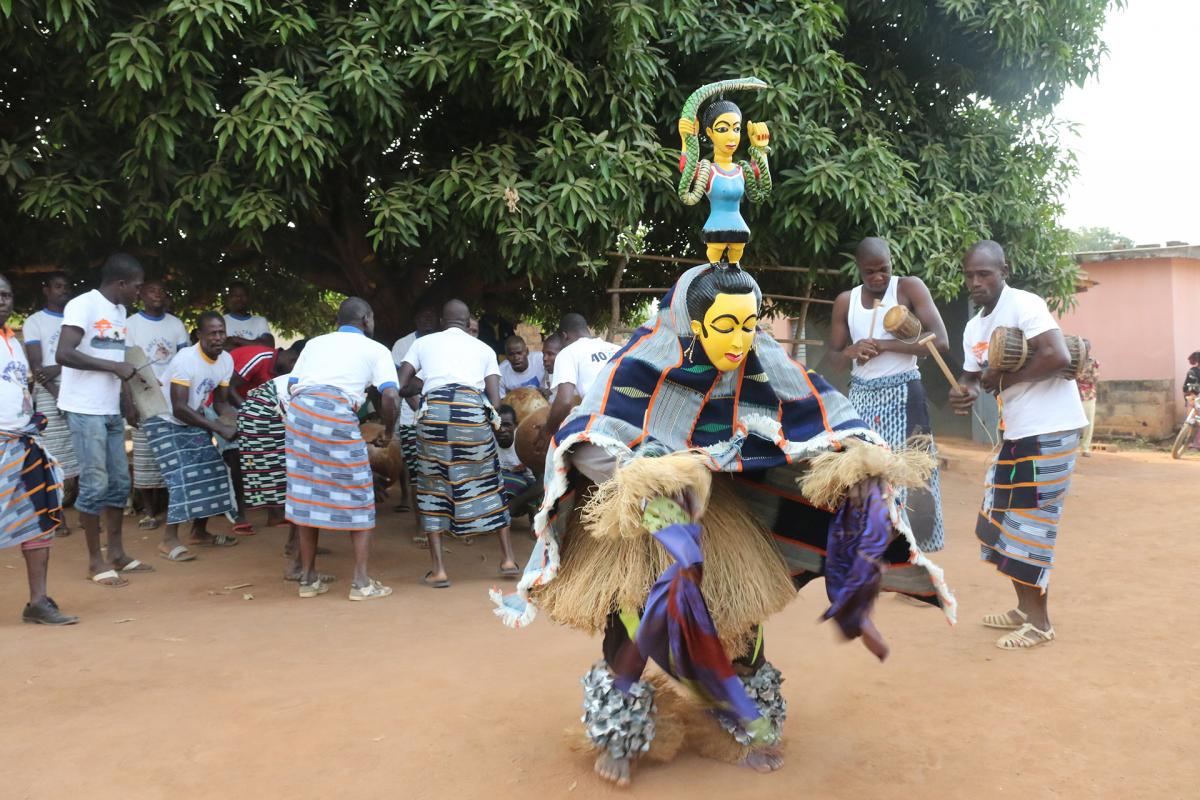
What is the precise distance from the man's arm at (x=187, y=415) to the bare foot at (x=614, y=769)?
4.54 m

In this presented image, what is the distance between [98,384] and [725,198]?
14.4 ft

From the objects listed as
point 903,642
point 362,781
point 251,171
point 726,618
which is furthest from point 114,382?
point 903,642

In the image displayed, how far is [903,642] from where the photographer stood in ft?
15.9

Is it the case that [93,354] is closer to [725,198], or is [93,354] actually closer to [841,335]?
[725,198]

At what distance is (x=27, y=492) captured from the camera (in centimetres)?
499

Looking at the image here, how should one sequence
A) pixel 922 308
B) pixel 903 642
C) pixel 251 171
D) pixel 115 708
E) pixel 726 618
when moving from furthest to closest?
1. pixel 251 171
2. pixel 922 308
3. pixel 903 642
4. pixel 115 708
5. pixel 726 618

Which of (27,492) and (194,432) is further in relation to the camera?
(194,432)

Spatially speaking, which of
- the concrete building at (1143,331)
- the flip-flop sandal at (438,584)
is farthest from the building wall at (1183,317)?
the flip-flop sandal at (438,584)

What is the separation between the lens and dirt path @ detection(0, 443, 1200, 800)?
3.26 m

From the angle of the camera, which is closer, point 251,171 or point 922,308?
point 922,308

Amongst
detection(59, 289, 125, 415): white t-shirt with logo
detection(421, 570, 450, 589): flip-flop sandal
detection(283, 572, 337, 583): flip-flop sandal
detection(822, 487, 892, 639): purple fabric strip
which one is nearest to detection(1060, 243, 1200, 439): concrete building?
detection(421, 570, 450, 589): flip-flop sandal

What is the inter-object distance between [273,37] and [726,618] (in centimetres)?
511

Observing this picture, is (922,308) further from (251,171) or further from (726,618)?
(251,171)

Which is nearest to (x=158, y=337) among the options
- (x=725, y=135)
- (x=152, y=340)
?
(x=152, y=340)
